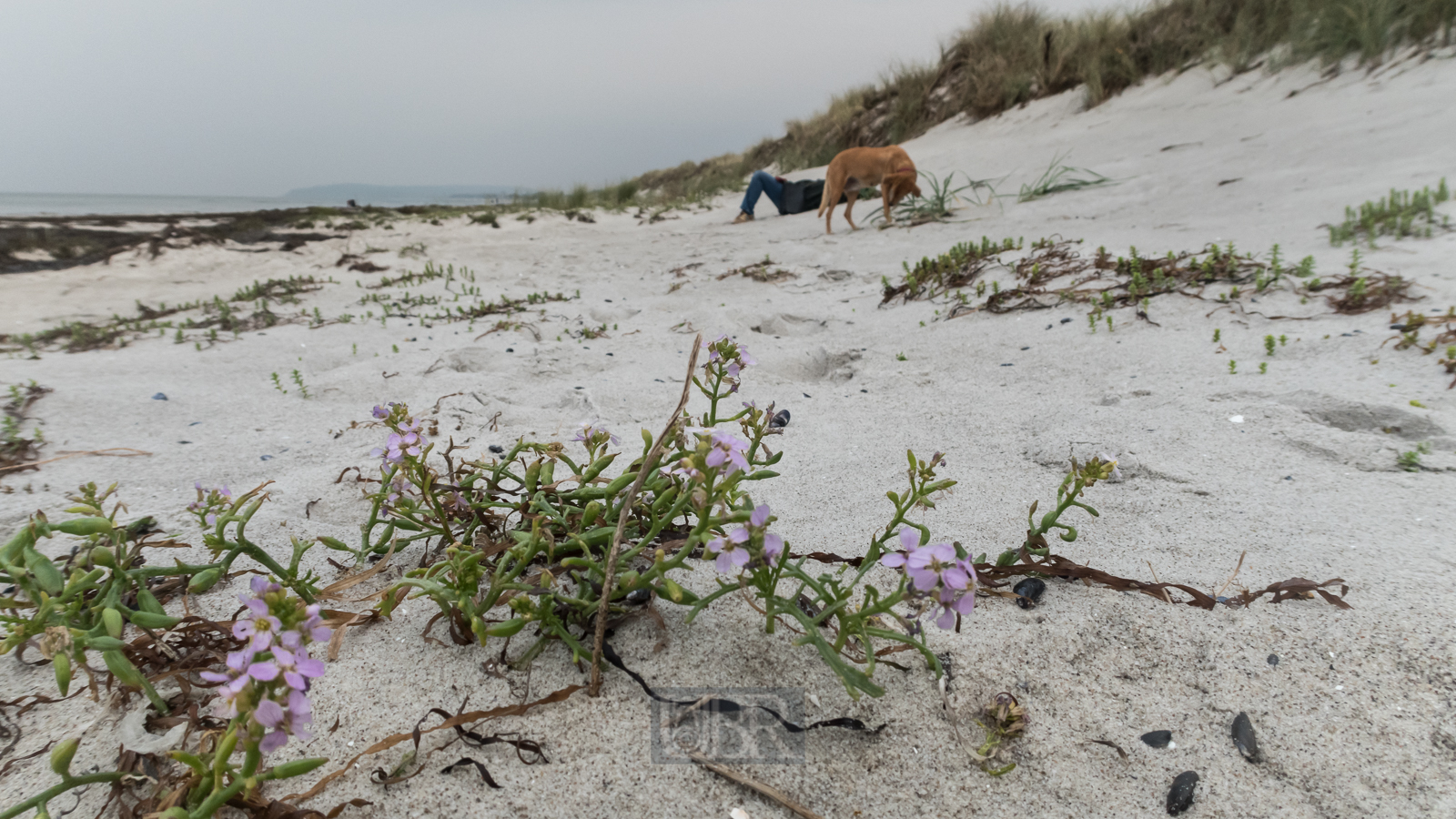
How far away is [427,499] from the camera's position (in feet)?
4.57

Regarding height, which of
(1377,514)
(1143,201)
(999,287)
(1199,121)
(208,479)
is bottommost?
(208,479)

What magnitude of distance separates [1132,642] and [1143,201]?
6071 mm

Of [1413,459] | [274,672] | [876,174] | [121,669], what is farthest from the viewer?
[876,174]

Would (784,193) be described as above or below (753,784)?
above

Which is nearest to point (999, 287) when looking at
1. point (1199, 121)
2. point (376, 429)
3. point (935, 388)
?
point (935, 388)

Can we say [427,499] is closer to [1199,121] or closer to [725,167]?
[1199,121]

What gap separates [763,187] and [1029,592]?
995 centimetres

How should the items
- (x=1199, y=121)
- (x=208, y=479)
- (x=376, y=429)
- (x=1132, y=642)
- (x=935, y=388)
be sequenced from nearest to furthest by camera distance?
(x=1132, y=642) < (x=208, y=479) < (x=376, y=429) < (x=935, y=388) < (x=1199, y=121)

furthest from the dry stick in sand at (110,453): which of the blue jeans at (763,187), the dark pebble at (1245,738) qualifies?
the blue jeans at (763,187)

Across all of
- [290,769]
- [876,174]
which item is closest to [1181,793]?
[290,769]

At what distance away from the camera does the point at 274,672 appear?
71 centimetres

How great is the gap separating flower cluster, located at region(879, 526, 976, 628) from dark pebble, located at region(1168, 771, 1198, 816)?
434 millimetres

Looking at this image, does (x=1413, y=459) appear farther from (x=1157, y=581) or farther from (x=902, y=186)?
(x=902, y=186)

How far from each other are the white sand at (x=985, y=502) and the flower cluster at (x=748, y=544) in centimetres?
34
